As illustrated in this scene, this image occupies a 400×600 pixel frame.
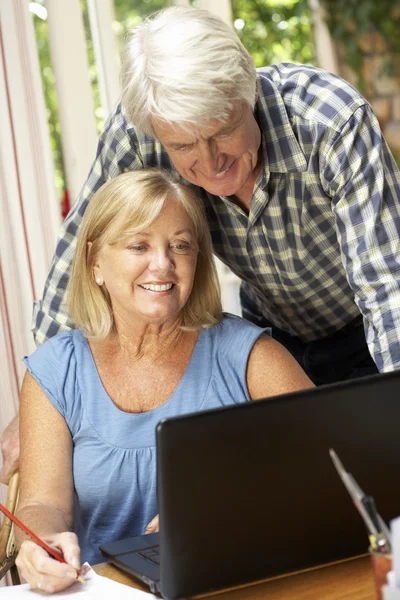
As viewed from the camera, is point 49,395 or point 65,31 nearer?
point 49,395

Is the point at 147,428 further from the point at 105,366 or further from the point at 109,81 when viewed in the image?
the point at 109,81

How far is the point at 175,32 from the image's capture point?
1.52 meters

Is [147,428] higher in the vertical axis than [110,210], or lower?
lower

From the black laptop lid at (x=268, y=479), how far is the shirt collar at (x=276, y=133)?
71 cm

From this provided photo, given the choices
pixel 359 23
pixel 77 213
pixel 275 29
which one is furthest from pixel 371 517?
pixel 359 23

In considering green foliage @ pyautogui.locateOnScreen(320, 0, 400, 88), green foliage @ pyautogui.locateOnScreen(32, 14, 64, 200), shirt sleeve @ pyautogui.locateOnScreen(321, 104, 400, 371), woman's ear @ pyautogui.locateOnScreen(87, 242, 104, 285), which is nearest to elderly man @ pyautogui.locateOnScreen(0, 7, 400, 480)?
shirt sleeve @ pyautogui.locateOnScreen(321, 104, 400, 371)

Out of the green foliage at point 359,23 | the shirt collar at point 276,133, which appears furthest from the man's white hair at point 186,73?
the green foliage at point 359,23

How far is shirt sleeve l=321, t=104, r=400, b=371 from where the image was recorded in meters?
1.49

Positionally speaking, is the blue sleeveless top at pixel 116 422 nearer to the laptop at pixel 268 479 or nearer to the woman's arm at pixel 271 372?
the woman's arm at pixel 271 372

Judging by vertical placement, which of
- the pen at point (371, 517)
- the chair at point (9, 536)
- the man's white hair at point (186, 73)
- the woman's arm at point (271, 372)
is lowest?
the chair at point (9, 536)

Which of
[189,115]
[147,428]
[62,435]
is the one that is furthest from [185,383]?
[189,115]

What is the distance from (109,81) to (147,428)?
5.98 ft

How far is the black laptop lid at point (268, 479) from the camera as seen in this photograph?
1.01 metres

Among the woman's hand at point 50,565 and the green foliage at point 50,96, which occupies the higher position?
the green foliage at point 50,96
